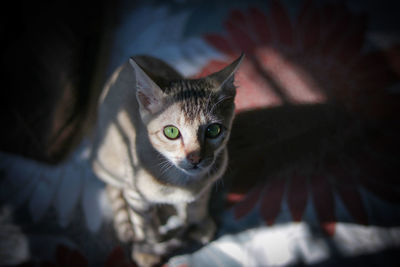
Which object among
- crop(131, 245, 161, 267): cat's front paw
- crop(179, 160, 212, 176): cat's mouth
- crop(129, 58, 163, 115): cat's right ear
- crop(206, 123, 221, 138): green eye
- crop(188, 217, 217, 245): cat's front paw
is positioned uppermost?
crop(129, 58, 163, 115): cat's right ear

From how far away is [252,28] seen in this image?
1369 mm

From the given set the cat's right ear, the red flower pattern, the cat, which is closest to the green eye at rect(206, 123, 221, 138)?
the cat

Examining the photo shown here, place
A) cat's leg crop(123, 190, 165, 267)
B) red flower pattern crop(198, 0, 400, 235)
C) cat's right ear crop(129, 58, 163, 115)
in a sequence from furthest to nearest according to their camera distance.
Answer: red flower pattern crop(198, 0, 400, 235) → cat's leg crop(123, 190, 165, 267) → cat's right ear crop(129, 58, 163, 115)

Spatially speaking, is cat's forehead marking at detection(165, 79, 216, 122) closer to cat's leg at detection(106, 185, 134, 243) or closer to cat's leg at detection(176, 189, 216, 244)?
cat's leg at detection(176, 189, 216, 244)

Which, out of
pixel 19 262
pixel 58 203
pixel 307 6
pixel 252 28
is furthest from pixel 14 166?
pixel 307 6

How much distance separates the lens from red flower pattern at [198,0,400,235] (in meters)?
1.10

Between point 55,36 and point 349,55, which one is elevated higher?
point 55,36

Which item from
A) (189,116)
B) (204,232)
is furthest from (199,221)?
(189,116)

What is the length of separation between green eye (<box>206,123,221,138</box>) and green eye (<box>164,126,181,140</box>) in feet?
0.27

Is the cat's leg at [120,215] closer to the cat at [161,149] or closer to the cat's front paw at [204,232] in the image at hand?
the cat at [161,149]

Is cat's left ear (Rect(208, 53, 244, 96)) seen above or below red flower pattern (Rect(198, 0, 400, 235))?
above

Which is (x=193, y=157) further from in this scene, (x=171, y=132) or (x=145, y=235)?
(x=145, y=235)

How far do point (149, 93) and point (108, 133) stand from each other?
336 millimetres

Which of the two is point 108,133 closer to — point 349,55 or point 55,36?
point 55,36
